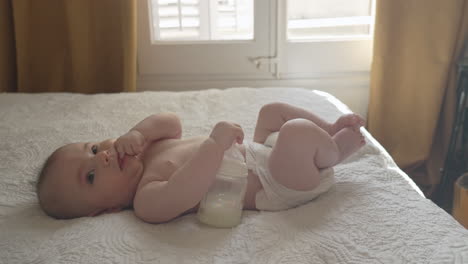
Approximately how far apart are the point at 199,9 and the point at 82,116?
32.0 inches

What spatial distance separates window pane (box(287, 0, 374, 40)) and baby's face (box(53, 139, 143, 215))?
125 centimetres

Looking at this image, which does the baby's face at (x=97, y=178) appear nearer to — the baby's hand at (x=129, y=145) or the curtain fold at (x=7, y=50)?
the baby's hand at (x=129, y=145)

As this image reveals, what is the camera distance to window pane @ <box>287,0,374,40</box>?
2109 millimetres

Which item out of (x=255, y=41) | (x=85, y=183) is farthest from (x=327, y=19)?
(x=85, y=183)

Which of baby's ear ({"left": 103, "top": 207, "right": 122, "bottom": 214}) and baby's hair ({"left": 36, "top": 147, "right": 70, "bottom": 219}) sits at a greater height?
baby's hair ({"left": 36, "top": 147, "right": 70, "bottom": 219})

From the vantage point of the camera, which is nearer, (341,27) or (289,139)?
(289,139)

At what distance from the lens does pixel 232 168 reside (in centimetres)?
104

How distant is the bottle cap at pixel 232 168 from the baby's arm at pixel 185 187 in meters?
0.02

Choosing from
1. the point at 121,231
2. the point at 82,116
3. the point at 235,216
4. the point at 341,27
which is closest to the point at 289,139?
the point at 235,216

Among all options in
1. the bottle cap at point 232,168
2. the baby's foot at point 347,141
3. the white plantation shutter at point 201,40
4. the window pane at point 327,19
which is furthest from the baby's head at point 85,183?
the window pane at point 327,19

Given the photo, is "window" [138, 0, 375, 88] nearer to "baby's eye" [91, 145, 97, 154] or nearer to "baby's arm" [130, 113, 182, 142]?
"baby's arm" [130, 113, 182, 142]

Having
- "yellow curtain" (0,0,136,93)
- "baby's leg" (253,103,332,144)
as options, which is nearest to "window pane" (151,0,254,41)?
"yellow curtain" (0,0,136,93)

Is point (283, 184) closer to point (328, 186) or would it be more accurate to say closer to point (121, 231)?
point (328, 186)

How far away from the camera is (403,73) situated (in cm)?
196
